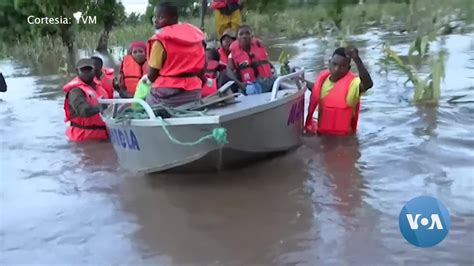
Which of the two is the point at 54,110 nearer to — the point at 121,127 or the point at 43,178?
the point at 43,178

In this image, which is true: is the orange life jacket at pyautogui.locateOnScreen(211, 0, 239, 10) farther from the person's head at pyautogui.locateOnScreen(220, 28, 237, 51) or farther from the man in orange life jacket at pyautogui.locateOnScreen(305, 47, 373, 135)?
the man in orange life jacket at pyautogui.locateOnScreen(305, 47, 373, 135)

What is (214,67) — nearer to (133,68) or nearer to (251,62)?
(251,62)

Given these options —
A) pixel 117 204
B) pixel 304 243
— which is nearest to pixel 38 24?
pixel 117 204

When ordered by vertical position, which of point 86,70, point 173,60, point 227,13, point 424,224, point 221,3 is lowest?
point 424,224

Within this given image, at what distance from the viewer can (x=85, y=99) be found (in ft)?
Answer: 21.4

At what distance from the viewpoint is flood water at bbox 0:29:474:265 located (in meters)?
4.04


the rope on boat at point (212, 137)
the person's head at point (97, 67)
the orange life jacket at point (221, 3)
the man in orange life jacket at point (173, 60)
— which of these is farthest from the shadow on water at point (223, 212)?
the orange life jacket at point (221, 3)

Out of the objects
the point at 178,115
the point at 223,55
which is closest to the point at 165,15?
the point at 178,115

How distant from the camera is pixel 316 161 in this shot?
592 centimetres

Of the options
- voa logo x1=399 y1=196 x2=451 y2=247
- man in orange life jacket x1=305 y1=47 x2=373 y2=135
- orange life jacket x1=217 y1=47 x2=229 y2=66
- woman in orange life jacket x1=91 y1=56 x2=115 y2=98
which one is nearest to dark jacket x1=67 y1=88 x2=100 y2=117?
woman in orange life jacket x1=91 y1=56 x2=115 y2=98

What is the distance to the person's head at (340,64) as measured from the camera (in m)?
6.16

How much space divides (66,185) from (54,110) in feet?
13.0

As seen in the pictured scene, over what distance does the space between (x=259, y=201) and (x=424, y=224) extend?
4.87 feet

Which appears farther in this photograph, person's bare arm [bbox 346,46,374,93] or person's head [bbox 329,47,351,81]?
person's head [bbox 329,47,351,81]
